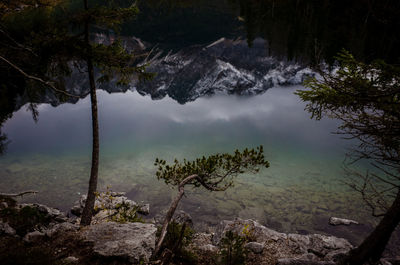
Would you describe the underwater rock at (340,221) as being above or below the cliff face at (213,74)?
below

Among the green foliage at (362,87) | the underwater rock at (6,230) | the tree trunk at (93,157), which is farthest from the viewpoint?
the tree trunk at (93,157)

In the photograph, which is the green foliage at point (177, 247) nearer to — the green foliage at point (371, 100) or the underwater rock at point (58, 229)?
the underwater rock at point (58, 229)

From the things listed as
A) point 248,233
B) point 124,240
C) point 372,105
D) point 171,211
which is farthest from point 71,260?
point 372,105

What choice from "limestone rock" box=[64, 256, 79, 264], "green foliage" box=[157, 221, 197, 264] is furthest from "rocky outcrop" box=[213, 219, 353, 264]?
"limestone rock" box=[64, 256, 79, 264]

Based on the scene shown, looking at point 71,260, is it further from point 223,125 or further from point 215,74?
point 215,74

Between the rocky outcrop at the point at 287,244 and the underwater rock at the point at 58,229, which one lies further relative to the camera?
the rocky outcrop at the point at 287,244

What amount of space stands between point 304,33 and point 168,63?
153 feet

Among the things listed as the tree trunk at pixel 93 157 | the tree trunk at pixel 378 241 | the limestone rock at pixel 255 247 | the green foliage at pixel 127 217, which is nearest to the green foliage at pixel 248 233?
the limestone rock at pixel 255 247

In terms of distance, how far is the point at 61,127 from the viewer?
160ft

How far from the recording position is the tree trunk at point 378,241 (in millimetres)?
5961

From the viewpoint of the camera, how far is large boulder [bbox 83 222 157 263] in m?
5.01

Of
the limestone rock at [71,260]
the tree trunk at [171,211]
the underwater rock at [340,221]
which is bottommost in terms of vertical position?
the underwater rock at [340,221]

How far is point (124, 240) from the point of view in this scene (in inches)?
212

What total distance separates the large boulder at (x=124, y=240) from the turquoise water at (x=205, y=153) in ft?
26.2
